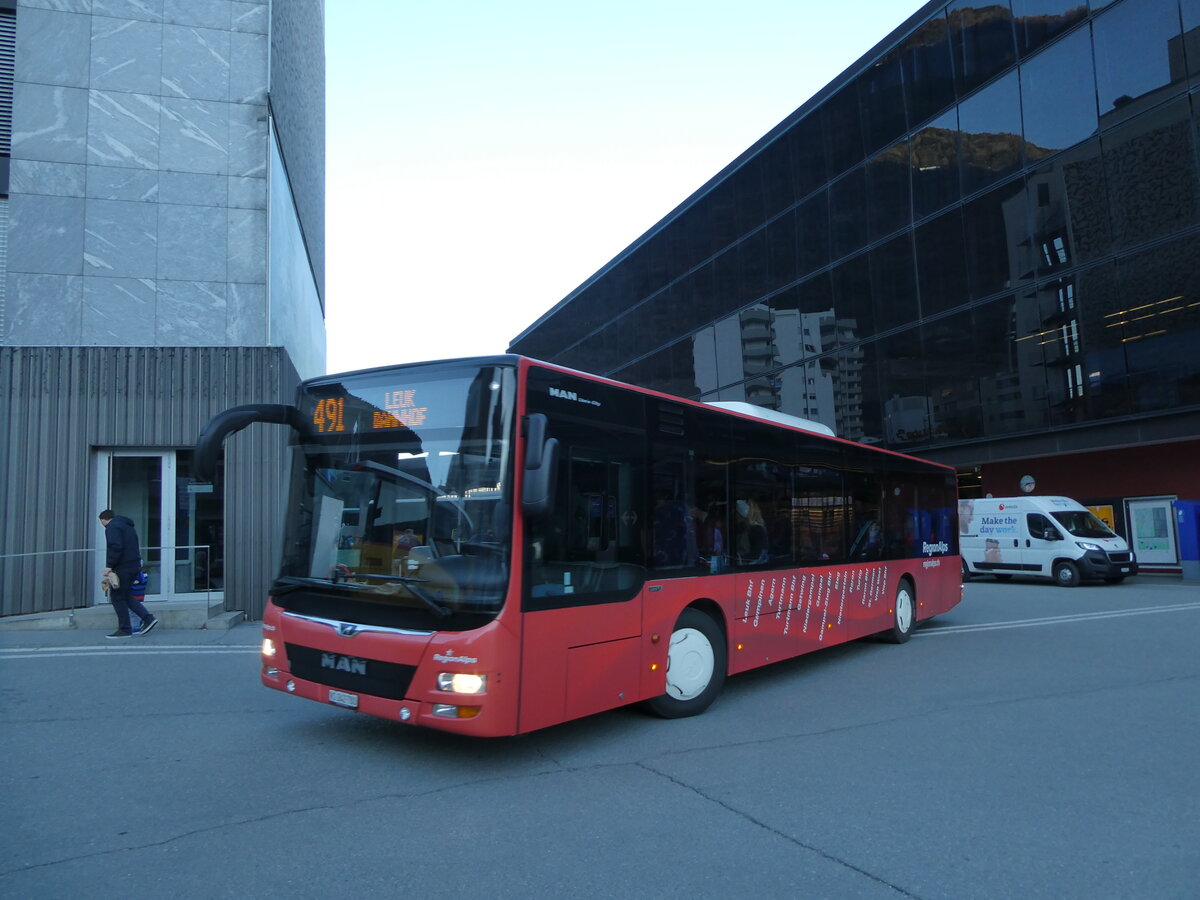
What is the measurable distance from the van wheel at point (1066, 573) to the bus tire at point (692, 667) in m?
17.1

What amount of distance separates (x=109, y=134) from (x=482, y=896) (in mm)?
15479

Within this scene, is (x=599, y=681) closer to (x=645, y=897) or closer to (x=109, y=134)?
(x=645, y=897)

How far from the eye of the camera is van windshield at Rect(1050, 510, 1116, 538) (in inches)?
830

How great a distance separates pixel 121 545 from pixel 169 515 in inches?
129

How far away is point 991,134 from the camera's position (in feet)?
80.6

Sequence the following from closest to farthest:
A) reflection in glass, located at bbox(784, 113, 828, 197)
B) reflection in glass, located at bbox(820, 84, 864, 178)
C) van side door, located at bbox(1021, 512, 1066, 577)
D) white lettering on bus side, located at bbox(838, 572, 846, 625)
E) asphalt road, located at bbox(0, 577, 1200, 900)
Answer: asphalt road, located at bbox(0, 577, 1200, 900) → white lettering on bus side, located at bbox(838, 572, 846, 625) → van side door, located at bbox(1021, 512, 1066, 577) → reflection in glass, located at bbox(820, 84, 864, 178) → reflection in glass, located at bbox(784, 113, 828, 197)

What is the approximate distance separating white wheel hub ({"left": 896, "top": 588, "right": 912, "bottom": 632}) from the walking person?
33.1 ft

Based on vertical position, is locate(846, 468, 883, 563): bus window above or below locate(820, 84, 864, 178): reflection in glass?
below

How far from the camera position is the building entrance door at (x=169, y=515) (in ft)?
45.8

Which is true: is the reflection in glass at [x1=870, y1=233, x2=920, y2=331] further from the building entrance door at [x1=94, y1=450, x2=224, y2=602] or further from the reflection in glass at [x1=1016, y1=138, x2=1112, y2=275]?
the building entrance door at [x1=94, y1=450, x2=224, y2=602]

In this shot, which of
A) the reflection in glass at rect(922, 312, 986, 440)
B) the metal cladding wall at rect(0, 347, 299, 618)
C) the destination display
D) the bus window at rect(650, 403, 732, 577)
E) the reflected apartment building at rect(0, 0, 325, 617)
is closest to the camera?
the destination display

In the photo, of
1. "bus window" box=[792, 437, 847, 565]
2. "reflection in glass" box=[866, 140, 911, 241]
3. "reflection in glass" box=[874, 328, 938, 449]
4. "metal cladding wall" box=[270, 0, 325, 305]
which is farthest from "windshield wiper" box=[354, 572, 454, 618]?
"reflection in glass" box=[866, 140, 911, 241]

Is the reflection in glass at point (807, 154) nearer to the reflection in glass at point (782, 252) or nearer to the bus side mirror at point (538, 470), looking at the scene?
the reflection in glass at point (782, 252)

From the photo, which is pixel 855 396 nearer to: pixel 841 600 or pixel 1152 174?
pixel 1152 174
